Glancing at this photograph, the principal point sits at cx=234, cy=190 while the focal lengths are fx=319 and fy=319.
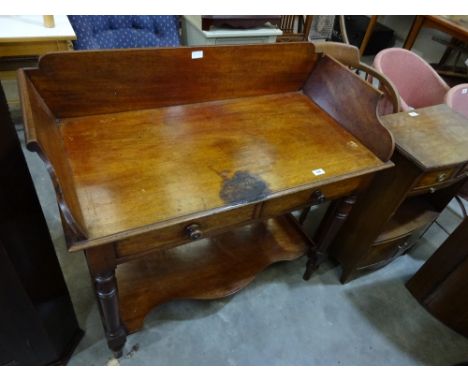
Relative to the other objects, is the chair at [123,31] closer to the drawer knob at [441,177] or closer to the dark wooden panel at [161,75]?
the dark wooden panel at [161,75]

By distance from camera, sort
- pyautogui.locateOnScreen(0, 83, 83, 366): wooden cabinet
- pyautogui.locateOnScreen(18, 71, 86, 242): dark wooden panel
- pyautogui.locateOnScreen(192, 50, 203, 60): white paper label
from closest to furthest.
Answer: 1. pyautogui.locateOnScreen(18, 71, 86, 242): dark wooden panel
2. pyautogui.locateOnScreen(0, 83, 83, 366): wooden cabinet
3. pyautogui.locateOnScreen(192, 50, 203, 60): white paper label

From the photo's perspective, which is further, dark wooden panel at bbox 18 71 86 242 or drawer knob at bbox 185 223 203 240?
drawer knob at bbox 185 223 203 240

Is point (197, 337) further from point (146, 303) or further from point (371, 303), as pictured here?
point (371, 303)

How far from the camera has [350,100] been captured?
110 cm

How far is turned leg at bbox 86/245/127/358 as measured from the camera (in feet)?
2.41

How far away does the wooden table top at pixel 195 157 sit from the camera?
0.77m

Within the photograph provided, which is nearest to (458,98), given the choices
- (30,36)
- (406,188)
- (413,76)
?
(413,76)

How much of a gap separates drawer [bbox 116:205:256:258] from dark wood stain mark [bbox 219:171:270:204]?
4 cm

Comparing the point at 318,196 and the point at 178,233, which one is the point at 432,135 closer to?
the point at 318,196

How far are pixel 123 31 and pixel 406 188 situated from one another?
1.91 meters

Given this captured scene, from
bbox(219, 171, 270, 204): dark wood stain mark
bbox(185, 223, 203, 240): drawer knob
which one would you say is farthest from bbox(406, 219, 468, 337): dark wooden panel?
bbox(185, 223, 203, 240): drawer knob

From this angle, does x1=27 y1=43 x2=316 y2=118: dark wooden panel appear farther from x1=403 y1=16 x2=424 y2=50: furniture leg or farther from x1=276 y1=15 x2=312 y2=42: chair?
x1=403 y1=16 x2=424 y2=50: furniture leg

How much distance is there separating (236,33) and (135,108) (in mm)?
1223
